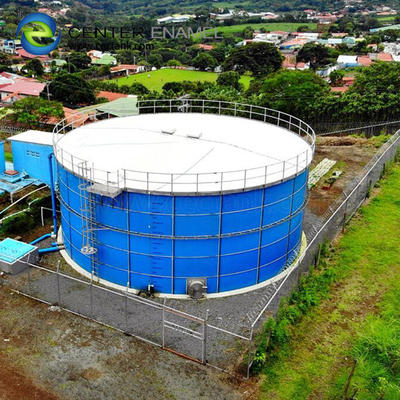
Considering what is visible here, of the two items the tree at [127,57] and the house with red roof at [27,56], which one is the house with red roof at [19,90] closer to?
the tree at [127,57]

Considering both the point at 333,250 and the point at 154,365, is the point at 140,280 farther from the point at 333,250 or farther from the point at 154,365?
the point at 333,250

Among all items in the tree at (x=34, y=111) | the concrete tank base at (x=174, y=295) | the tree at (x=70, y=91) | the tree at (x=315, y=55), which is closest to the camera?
the concrete tank base at (x=174, y=295)

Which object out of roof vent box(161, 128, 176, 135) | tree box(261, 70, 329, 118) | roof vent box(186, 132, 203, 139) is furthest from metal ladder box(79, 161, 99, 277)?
tree box(261, 70, 329, 118)

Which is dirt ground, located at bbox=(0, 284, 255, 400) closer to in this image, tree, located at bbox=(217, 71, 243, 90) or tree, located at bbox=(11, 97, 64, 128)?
tree, located at bbox=(11, 97, 64, 128)

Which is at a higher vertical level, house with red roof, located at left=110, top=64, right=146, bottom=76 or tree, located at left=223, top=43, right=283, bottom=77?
tree, located at left=223, top=43, right=283, bottom=77

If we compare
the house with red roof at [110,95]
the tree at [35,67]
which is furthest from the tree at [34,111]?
the tree at [35,67]
